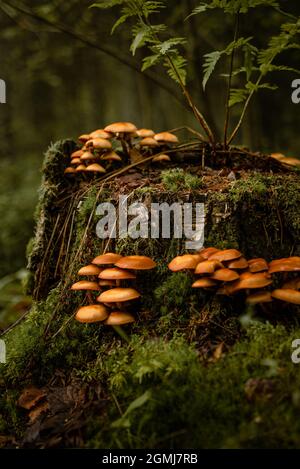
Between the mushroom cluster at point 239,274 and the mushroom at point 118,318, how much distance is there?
55 centimetres

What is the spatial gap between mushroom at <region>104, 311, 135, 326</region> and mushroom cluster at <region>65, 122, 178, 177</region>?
1766mm

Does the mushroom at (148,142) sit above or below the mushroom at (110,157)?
above

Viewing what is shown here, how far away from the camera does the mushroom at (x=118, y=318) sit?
3.07m

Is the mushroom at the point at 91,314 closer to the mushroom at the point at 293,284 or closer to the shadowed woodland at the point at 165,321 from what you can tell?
the shadowed woodland at the point at 165,321

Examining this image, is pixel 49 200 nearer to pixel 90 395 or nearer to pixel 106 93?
pixel 90 395

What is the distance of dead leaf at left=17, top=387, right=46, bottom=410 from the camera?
3.04 m

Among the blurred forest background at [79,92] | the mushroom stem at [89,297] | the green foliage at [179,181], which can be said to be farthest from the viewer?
the blurred forest background at [79,92]

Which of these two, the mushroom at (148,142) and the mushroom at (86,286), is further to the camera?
the mushroom at (148,142)

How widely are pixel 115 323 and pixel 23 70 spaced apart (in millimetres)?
14107

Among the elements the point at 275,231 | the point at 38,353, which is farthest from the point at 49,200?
the point at 275,231

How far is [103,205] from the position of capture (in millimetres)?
3957

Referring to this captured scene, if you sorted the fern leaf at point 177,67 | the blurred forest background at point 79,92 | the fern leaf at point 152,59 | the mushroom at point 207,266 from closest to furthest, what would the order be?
1. the mushroom at point 207,266
2. the fern leaf at point 152,59
3. the fern leaf at point 177,67
4. the blurred forest background at point 79,92

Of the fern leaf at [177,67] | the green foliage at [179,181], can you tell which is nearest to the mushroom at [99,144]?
the green foliage at [179,181]

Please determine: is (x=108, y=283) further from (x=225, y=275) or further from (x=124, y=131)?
(x=124, y=131)
